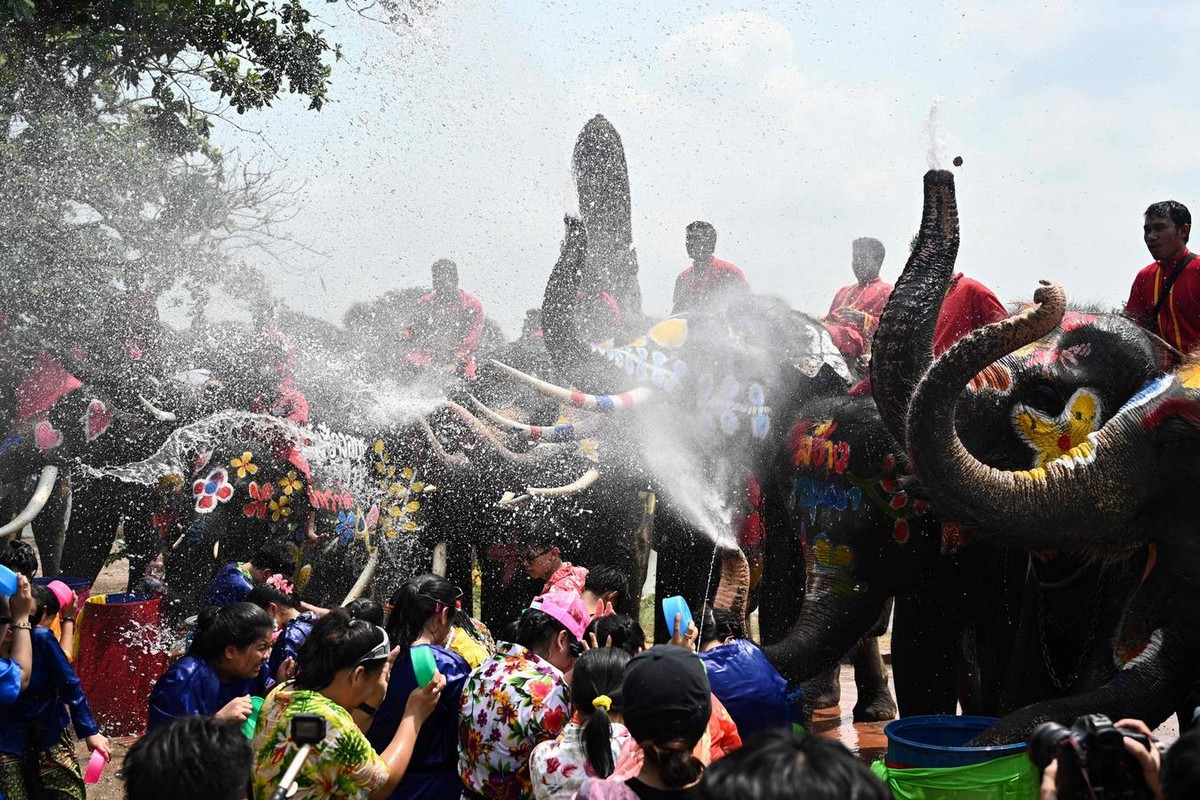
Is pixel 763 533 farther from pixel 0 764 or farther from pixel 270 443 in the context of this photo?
pixel 0 764

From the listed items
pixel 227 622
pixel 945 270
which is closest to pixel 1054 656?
pixel 945 270

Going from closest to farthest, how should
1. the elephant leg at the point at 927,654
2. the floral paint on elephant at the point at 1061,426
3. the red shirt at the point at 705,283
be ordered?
the floral paint on elephant at the point at 1061,426 → the elephant leg at the point at 927,654 → the red shirt at the point at 705,283

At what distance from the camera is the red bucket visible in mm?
7297

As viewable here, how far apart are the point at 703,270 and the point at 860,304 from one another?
4.04 feet

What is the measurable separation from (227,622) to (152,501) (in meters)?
5.11

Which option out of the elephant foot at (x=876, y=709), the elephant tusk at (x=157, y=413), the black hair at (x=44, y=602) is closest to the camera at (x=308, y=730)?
the black hair at (x=44, y=602)

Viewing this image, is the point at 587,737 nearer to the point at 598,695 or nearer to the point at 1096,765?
the point at 598,695

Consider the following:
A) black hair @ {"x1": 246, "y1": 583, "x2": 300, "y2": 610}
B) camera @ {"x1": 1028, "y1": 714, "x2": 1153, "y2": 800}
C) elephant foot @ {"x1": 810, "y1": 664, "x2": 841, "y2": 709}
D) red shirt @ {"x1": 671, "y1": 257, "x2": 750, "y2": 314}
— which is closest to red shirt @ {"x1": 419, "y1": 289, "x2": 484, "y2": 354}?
red shirt @ {"x1": 671, "y1": 257, "x2": 750, "y2": 314}

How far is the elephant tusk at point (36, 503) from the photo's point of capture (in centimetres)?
835

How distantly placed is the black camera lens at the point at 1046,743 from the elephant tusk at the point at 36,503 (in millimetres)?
7382

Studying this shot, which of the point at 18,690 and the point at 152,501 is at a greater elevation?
the point at 152,501

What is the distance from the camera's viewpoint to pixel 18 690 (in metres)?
4.10

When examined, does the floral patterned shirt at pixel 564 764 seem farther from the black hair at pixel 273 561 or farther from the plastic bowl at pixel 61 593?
the black hair at pixel 273 561

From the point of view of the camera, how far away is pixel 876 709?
8.26 metres
